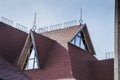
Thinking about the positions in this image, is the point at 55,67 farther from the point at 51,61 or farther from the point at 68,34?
the point at 68,34

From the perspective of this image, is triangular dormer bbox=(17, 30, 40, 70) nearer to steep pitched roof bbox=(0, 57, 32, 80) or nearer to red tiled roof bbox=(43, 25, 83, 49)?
steep pitched roof bbox=(0, 57, 32, 80)

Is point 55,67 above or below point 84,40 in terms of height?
below

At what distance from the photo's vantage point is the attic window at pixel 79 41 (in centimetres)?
2276

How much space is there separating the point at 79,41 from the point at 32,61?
3822 mm

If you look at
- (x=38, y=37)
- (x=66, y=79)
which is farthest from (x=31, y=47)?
→ (x=66, y=79)

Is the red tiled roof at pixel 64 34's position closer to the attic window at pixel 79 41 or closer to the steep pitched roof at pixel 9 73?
the attic window at pixel 79 41

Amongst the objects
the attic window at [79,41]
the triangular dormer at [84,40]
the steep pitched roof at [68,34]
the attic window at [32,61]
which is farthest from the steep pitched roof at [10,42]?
the triangular dormer at [84,40]

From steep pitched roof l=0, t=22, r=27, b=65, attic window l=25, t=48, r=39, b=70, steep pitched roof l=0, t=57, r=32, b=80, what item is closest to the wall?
attic window l=25, t=48, r=39, b=70

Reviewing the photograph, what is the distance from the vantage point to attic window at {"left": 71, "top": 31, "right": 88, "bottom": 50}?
2276cm

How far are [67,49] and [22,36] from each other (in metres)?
4.77

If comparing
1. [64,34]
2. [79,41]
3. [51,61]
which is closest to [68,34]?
[64,34]

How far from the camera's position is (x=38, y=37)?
22.3 meters

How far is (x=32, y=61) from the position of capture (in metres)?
21.8

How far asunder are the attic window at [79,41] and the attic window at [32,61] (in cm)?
282
